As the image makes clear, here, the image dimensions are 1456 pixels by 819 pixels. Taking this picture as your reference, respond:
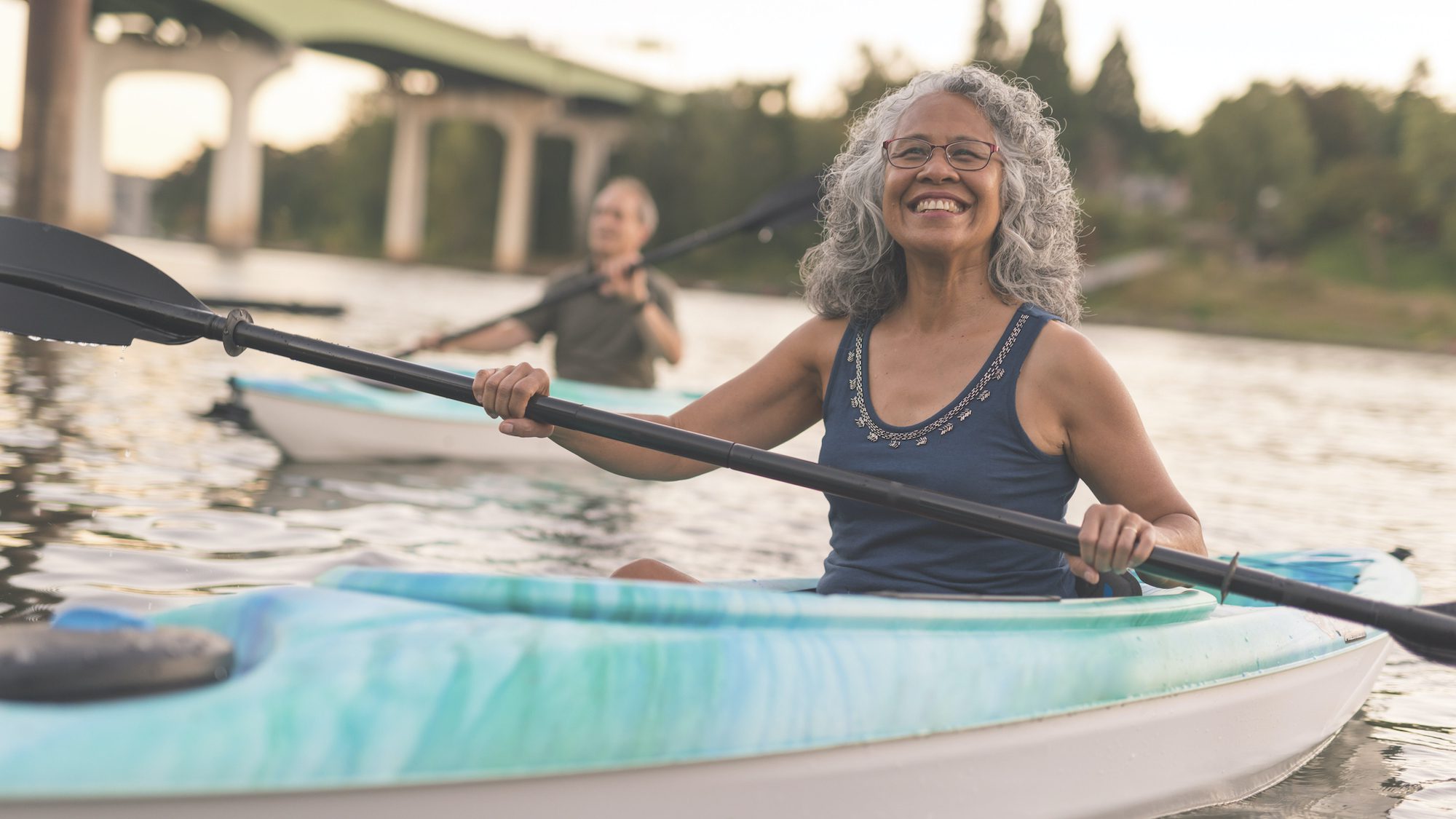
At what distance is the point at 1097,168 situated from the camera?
218ft

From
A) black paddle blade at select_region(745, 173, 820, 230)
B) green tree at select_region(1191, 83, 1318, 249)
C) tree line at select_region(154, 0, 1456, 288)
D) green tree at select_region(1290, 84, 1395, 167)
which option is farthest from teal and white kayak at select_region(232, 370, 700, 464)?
green tree at select_region(1290, 84, 1395, 167)

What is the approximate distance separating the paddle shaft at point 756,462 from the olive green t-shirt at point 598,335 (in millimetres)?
3894

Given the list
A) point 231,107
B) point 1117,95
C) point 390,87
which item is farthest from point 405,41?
point 1117,95

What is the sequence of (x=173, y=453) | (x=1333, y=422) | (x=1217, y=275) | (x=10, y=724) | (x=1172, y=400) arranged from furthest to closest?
(x=1217, y=275) → (x=1172, y=400) → (x=1333, y=422) → (x=173, y=453) → (x=10, y=724)

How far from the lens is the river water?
12.8 feet

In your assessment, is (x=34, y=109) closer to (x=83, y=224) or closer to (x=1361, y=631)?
(x=1361, y=631)

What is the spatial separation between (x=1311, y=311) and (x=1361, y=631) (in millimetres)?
39847

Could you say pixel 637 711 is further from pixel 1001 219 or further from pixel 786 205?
pixel 786 205

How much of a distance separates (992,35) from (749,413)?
184 feet

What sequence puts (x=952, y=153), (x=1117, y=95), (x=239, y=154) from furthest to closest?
(x=1117, y=95) → (x=239, y=154) → (x=952, y=153)

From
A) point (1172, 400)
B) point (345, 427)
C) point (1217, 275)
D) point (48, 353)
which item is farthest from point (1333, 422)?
point (1217, 275)

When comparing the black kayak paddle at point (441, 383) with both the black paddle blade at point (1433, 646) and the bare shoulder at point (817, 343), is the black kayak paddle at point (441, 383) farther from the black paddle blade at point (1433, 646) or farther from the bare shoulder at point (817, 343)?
the bare shoulder at point (817, 343)

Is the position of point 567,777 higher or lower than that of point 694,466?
lower

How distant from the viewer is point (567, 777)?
193cm
